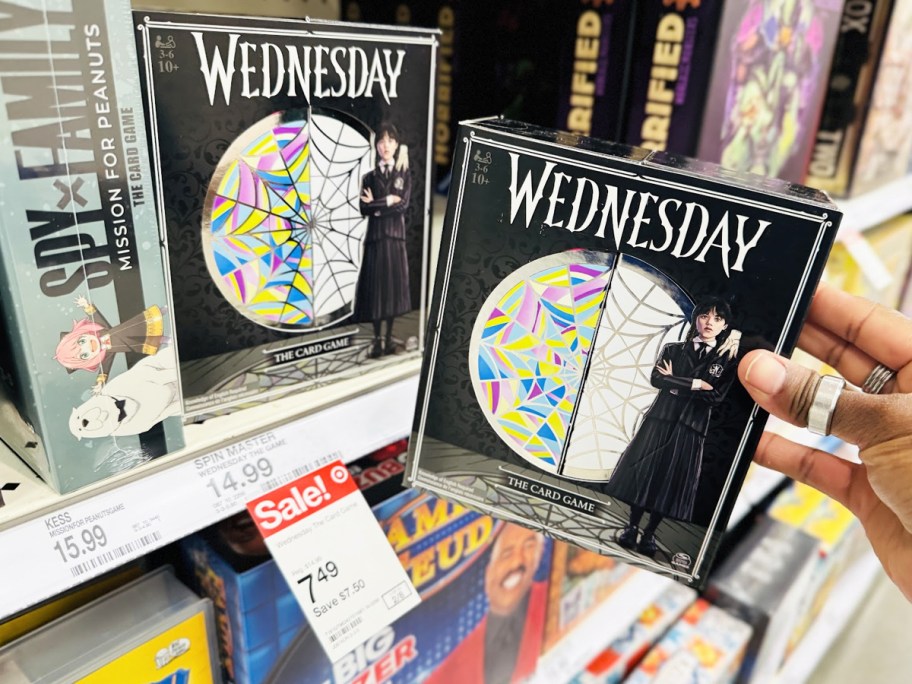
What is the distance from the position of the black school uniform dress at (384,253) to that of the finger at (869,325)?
46 centimetres

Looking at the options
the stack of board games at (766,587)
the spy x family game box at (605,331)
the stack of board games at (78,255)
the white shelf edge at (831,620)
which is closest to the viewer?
the stack of board games at (78,255)

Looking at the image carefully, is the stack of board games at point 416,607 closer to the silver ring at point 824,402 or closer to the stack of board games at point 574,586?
the stack of board games at point 574,586

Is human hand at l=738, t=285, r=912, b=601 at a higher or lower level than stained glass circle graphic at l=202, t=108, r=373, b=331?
lower

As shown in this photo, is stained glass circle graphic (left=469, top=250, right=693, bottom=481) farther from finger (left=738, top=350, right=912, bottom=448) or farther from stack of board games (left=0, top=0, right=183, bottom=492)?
stack of board games (left=0, top=0, right=183, bottom=492)

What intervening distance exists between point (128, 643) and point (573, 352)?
1.48 feet

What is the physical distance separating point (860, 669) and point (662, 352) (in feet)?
6.21

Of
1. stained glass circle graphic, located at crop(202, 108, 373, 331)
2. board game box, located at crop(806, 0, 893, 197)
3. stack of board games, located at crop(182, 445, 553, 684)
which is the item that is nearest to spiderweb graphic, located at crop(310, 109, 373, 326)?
stained glass circle graphic, located at crop(202, 108, 373, 331)

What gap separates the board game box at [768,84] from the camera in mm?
870

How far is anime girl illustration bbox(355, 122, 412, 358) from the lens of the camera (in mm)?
675

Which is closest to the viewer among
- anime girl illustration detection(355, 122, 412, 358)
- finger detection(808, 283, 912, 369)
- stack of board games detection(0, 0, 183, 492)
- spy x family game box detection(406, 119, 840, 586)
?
stack of board games detection(0, 0, 183, 492)

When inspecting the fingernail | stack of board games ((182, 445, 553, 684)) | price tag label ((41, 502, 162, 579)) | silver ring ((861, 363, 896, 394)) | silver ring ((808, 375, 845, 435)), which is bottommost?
stack of board games ((182, 445, 553, 684))

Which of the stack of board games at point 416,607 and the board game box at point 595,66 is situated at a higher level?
the board game box at point 595,66

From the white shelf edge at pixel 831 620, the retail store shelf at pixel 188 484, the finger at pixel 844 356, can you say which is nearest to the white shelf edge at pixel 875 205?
the finger at pixel 844 356

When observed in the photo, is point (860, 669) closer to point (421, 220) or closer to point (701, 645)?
point (701, 645)
